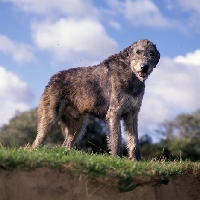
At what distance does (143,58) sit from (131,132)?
1891 mm

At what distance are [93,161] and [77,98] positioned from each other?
427 cm

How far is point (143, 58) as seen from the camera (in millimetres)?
12305

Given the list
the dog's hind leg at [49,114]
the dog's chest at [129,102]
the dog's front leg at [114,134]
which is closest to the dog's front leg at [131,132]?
the dog's chest at [129,102]

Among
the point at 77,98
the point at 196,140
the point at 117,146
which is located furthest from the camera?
the point at 196,140

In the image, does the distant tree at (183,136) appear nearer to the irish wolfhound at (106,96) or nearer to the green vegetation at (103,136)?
the green vegetation at (103,136)

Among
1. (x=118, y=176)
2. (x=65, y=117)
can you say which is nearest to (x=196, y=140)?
(x=65, y=117)

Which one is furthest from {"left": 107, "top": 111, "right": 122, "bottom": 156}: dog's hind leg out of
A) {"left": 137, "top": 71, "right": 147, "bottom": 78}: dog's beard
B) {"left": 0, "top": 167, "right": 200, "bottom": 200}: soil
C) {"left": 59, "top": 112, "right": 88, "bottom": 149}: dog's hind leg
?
{"left": 0, "top": 167, "right": 200, "bottom": 200}: soil

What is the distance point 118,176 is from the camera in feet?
30.3

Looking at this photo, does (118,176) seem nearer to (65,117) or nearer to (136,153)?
(136,153)

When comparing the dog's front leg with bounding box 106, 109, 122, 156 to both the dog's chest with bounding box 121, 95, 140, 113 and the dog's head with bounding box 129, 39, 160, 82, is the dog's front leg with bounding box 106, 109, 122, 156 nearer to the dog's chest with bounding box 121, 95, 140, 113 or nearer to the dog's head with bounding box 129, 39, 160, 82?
the dog's chest with bounding box 121, 95, 140, 113

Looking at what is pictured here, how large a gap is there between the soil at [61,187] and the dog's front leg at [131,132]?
110 inches

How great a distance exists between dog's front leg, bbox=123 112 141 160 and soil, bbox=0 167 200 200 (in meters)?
2.79

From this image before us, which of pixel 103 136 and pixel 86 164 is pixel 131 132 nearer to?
pixel 86 164

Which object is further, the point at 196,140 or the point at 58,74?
the point at 196,140
